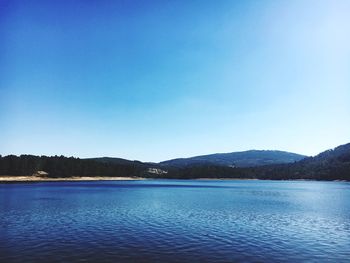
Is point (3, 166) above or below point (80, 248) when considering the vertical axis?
above

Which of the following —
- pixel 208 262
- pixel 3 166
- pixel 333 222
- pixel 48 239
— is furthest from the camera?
pixel 3 166

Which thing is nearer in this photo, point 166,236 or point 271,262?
point 271,262

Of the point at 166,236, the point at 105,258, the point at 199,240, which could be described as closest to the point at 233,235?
the point at 199,240

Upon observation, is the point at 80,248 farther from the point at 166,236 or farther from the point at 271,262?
the point at 271,262

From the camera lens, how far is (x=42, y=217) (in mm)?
50250

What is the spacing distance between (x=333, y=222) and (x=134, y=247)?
109 feet

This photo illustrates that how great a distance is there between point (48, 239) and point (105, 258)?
33.4 feet

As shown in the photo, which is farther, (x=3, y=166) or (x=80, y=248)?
(x=3, y=166)

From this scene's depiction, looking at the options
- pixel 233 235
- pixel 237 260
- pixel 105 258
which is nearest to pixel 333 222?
pixel 233 235

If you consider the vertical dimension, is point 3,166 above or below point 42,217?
above

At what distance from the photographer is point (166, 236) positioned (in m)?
37.3

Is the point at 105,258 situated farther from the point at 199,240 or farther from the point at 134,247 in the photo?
the point at 199,240

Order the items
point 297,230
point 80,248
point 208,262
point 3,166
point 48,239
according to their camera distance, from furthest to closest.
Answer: point 3,166, point 297,230, point 48,239, point 80,248, point 208,262

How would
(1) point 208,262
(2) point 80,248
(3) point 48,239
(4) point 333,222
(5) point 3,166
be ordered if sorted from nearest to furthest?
(1) point 208,262
(2) point 80,248
(3) point 48,239
(4) point 333,222
(5) point 3,166
